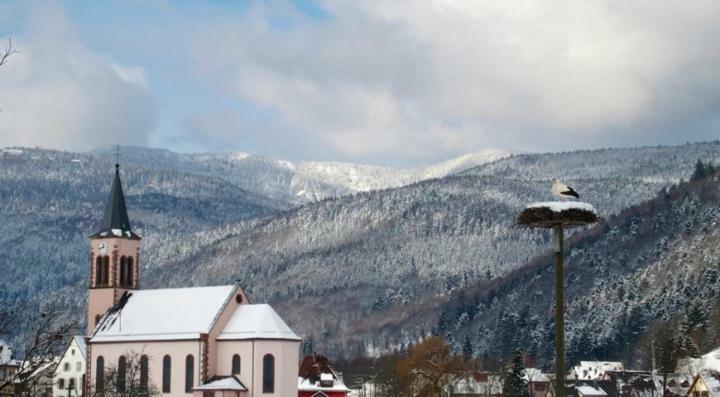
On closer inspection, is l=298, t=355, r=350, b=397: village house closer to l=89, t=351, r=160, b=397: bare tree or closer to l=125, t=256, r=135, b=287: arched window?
l=125, t=256, r=135, b=287: arched window

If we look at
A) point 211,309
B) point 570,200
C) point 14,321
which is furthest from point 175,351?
point 14,321

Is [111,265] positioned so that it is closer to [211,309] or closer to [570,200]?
[211,309]

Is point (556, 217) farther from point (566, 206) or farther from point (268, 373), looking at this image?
point (268, 373)

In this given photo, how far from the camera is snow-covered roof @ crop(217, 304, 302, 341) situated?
104 m

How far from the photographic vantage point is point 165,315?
110 metres

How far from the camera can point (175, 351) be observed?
107 meters

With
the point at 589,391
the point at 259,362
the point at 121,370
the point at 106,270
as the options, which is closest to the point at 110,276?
the point at 106,270

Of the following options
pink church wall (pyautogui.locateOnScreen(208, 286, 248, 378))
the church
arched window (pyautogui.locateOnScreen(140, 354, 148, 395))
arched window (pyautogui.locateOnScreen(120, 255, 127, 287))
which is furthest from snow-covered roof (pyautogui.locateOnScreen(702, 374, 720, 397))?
arched window (pyautogui.locateOnScreen(120, 255, 127, 287))

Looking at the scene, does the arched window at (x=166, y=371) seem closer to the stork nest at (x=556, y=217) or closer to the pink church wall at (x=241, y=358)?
the pink church wall at (x=241, y=358)

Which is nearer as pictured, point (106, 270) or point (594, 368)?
point (106, 270)

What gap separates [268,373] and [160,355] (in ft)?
33.6

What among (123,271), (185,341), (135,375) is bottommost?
(135,375)

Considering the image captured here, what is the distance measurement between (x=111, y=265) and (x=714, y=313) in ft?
263

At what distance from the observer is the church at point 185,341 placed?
10350 centimetres
